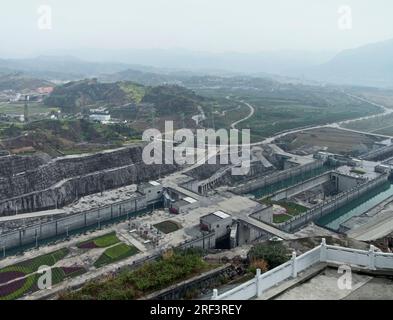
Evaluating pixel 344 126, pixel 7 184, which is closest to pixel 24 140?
pixel 7 184

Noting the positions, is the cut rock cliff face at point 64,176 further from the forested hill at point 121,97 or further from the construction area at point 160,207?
the forested hill at point 121,97

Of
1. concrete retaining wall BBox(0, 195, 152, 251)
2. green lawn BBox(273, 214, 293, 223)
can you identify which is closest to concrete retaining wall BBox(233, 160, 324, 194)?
green lawn BBox(273, 214, 293, 223)

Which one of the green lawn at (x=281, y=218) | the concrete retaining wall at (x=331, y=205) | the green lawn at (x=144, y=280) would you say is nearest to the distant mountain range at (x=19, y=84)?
the concrete retaining wall at (x=331, y=205)

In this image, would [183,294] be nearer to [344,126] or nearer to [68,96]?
[344,126]

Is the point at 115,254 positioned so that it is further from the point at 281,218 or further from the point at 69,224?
the point at 281,218

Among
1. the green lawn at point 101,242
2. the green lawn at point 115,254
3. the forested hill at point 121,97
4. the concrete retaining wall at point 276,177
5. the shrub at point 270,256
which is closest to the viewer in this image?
the shrub at point 270,256

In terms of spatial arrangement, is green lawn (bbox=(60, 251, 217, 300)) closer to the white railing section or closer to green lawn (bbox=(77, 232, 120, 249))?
the white railing section
